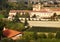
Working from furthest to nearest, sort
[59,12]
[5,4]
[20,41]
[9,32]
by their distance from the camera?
[5,4] < [59,12] < [9,32] < [20,41]

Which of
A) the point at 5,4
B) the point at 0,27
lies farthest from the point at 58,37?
the point at 5,4

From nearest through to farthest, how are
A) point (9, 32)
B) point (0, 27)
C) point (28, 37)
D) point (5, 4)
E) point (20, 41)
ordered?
point (20, 41)
point (28, 37)
point (9, 32)
point (0, 27)
point (5, 4)

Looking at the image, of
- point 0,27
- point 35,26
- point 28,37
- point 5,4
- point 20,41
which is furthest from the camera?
point 5,4

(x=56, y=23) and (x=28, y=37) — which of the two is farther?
(x=56, y=23)

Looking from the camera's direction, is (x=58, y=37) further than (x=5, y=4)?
No

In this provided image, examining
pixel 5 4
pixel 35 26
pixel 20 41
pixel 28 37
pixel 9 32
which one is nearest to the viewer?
pixel 20 41

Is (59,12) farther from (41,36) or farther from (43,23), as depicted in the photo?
(41,36)

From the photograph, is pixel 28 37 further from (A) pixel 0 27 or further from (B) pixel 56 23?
(B) pixel 56 23

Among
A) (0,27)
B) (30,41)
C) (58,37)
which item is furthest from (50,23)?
(30,41)

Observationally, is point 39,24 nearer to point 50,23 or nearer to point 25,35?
point 50,23
